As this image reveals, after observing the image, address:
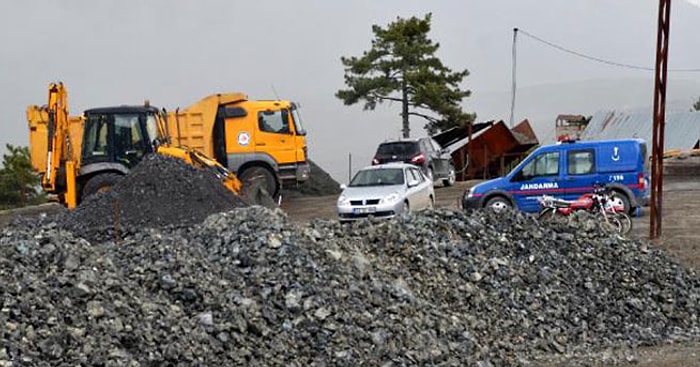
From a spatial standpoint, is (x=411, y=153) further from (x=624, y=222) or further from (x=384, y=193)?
(x=624, y=222)

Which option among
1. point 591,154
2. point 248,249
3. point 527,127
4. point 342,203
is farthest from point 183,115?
point 527,127

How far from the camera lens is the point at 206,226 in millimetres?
10766

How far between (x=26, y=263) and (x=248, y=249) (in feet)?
8.24

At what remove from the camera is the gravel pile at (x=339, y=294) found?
275 inches

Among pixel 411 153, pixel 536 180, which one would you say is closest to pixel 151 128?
pixel 536 180

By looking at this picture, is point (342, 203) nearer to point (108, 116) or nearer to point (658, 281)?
point (108, 116)

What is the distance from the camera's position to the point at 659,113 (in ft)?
51.0

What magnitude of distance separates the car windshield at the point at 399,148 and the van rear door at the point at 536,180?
8.89 m

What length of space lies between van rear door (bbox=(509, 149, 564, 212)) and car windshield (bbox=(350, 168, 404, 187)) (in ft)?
8.52

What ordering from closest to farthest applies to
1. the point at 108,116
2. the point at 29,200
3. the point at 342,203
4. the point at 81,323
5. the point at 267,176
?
the point at 81,323, the point at 342,203, the point at 108,116, the point at 267,176, the point at 29,200


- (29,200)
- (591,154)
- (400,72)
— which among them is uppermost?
(400,72)

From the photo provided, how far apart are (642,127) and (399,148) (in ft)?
60.5

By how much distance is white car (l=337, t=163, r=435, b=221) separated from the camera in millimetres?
17281

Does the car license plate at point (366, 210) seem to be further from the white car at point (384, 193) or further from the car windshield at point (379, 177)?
the car windshield at point (379, 177)
